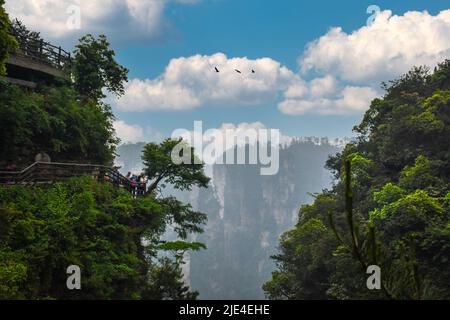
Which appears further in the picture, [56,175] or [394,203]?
[394,203]

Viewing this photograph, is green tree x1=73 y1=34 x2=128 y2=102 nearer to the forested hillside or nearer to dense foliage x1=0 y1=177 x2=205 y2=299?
the forested hillside

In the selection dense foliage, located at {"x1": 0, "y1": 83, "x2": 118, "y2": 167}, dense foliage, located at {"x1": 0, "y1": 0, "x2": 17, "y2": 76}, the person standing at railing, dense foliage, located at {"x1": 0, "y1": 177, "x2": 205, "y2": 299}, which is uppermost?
dense foliage, located at {"x1": 0, "y1": 0, "x2": 17, "y2": 76}

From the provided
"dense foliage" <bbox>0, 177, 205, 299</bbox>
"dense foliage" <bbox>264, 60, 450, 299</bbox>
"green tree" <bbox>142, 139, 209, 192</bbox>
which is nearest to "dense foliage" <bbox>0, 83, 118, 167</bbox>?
"green tree" <bbox>142, 139, 209, 192</bbox>

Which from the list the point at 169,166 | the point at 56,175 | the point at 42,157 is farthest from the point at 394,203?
the point at 42,157

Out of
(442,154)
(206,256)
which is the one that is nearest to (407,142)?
(442,154)

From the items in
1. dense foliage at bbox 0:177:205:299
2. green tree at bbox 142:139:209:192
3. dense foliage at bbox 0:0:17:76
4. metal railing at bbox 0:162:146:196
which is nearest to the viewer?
dense foliage at bbox 0:177:205:299

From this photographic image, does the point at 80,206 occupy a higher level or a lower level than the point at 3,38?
lower

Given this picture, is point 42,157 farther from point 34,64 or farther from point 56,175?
point 34,64
